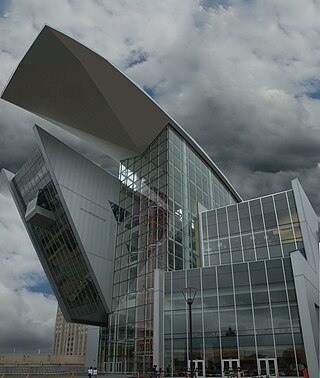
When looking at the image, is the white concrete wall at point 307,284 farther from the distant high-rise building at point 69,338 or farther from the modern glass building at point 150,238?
the distant high-rise building at point 69,338

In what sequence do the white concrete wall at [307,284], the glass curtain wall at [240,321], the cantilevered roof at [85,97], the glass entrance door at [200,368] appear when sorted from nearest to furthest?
1. the white concrete wall at [307,284]
2. the glass curtain wall at [240,321]
3. the glass entrance door at [200,368]
4. the cantilevered roof at [85,97]

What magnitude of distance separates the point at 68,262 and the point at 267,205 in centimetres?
2288

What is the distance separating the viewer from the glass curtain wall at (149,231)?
1390 inches

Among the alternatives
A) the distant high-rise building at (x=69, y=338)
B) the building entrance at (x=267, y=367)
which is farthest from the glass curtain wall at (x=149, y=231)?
the distant high-rise building at (x=69, y=338)

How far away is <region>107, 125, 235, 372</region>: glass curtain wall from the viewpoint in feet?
116

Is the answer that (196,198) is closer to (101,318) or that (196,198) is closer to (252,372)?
(101,318)

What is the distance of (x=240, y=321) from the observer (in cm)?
2895

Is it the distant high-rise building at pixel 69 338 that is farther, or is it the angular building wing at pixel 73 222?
the distant high-rise building at pixel 69 338

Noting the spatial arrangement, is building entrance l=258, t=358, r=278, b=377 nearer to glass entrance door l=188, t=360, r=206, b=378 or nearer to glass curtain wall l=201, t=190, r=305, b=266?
glass entrance door l=188, t=360, r=206, b=378

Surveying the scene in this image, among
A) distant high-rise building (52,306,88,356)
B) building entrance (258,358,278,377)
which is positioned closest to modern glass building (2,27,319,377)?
building entrance (258,358,278,377)

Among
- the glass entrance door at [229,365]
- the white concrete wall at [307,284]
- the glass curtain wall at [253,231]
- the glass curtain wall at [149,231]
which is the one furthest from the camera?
the glass curtain wall at [253,231]

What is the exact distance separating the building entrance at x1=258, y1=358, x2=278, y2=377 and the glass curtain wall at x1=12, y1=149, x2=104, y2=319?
1947 centimetres

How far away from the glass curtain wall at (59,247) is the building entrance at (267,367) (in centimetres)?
1947

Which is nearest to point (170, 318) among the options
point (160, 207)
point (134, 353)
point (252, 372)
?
point (134, 353)
